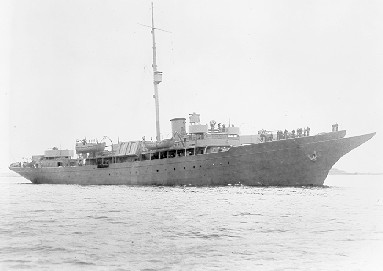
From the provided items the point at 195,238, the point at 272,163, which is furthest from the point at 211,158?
the point at 195,238

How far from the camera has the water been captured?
9383 mm

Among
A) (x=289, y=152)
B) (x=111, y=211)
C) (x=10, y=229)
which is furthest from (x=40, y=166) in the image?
(x=10, y=229)

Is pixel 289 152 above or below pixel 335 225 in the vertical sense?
above

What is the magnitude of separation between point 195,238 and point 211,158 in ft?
66.1

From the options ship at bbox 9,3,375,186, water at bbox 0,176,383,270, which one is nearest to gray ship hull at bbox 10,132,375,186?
ship at bbox 9,3,375,186

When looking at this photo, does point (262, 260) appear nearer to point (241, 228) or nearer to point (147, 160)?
point (241, 228)

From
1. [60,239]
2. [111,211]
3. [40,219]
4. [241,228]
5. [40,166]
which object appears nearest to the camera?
[60,239]

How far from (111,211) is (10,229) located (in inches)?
203

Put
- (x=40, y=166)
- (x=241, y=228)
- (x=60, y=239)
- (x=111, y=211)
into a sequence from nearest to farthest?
(x=60, y=239)
(x=241, y=228)
(x=111, y=211)
(x=40, y=166)

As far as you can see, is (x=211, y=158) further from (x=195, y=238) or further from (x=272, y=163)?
(x=195, y=238)

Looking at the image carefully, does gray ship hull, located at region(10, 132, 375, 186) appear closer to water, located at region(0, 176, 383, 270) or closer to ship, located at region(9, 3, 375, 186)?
ship, located at region(9, 3, 375, 186)

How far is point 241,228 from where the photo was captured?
1352 centimetres

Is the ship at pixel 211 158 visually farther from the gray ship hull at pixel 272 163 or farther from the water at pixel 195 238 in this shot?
the water at pixel 195 238

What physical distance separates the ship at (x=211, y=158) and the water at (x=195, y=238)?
10576mm
